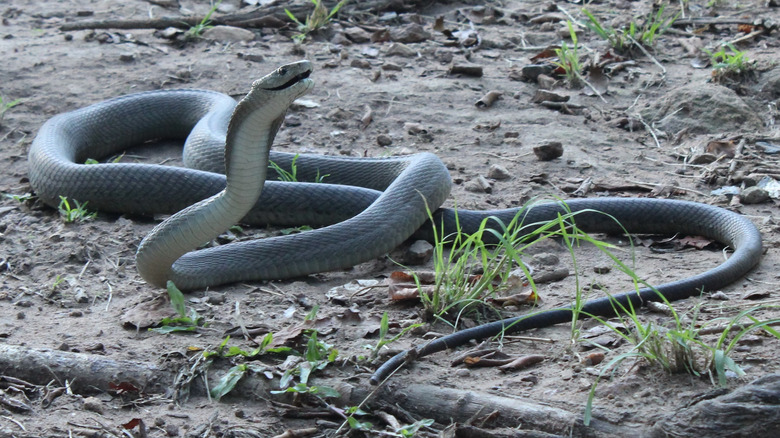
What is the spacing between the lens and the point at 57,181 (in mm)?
4523

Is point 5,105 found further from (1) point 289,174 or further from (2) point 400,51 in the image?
(2) point 400,51

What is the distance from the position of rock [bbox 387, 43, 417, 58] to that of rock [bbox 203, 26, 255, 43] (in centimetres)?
123

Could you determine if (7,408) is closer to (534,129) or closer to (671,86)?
(534,129)

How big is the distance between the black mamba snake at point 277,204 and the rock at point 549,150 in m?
0.77

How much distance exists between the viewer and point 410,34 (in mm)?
7055

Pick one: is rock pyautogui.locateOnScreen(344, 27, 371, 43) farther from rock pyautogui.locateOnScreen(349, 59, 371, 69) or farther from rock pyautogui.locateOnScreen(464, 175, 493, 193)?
rock pyautogui.locateOnScreen(464, 175, 493, 193)

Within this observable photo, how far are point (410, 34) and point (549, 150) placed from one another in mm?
2525

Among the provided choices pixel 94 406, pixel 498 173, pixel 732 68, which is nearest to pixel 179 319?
pixel 94 406

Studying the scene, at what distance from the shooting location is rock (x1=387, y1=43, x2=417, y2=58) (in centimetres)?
673

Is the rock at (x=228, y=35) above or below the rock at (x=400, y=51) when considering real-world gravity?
above

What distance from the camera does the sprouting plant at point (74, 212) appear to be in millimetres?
4324

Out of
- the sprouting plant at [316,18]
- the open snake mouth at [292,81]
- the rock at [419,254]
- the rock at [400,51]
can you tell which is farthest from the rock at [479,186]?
A: the sprouting plant at [316,18]

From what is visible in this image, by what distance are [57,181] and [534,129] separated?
2899 millimetres

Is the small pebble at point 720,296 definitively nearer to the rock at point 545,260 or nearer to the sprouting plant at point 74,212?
the rock at point 545,260
